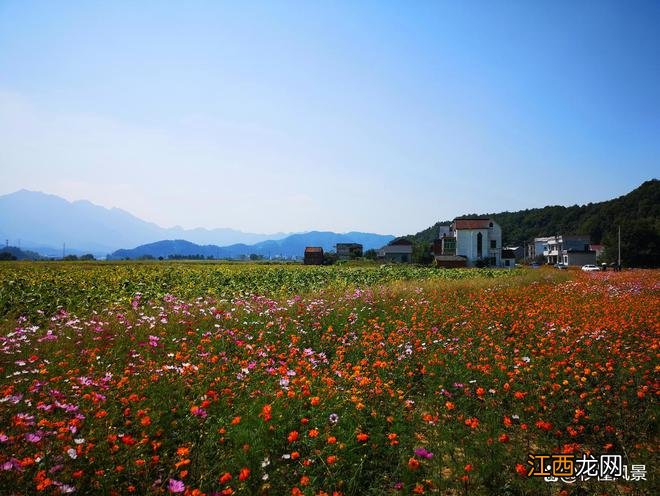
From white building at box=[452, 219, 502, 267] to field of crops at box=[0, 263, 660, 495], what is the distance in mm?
58269

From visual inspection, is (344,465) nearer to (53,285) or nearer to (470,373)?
(470,373)

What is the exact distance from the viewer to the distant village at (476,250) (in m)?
64.0

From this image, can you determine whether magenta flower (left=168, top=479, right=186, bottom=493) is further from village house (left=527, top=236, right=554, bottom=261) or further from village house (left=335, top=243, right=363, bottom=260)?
village house (left=527, top=236, right=554, bottom=261)

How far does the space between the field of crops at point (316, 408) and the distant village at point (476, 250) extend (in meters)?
54.8

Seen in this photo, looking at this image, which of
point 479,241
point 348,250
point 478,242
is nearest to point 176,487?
point 478,242

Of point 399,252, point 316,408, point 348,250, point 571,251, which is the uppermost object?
point 571,251

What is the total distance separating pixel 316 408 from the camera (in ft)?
14.2

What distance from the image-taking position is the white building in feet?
210

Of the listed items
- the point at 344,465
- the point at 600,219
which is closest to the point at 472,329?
the point at 344,465

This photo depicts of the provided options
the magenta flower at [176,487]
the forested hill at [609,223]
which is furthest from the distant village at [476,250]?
the magenta flower at [176,487]

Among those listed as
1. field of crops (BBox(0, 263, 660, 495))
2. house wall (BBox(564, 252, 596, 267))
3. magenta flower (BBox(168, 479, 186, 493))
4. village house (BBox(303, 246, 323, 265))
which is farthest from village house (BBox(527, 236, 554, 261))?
magenta flower (BBox(168, 479, 186, 493))

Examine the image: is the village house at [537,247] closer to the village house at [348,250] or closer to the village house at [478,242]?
the village house at [478,242]

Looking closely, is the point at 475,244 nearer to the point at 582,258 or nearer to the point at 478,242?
the point at 478,242

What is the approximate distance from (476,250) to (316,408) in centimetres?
6504
